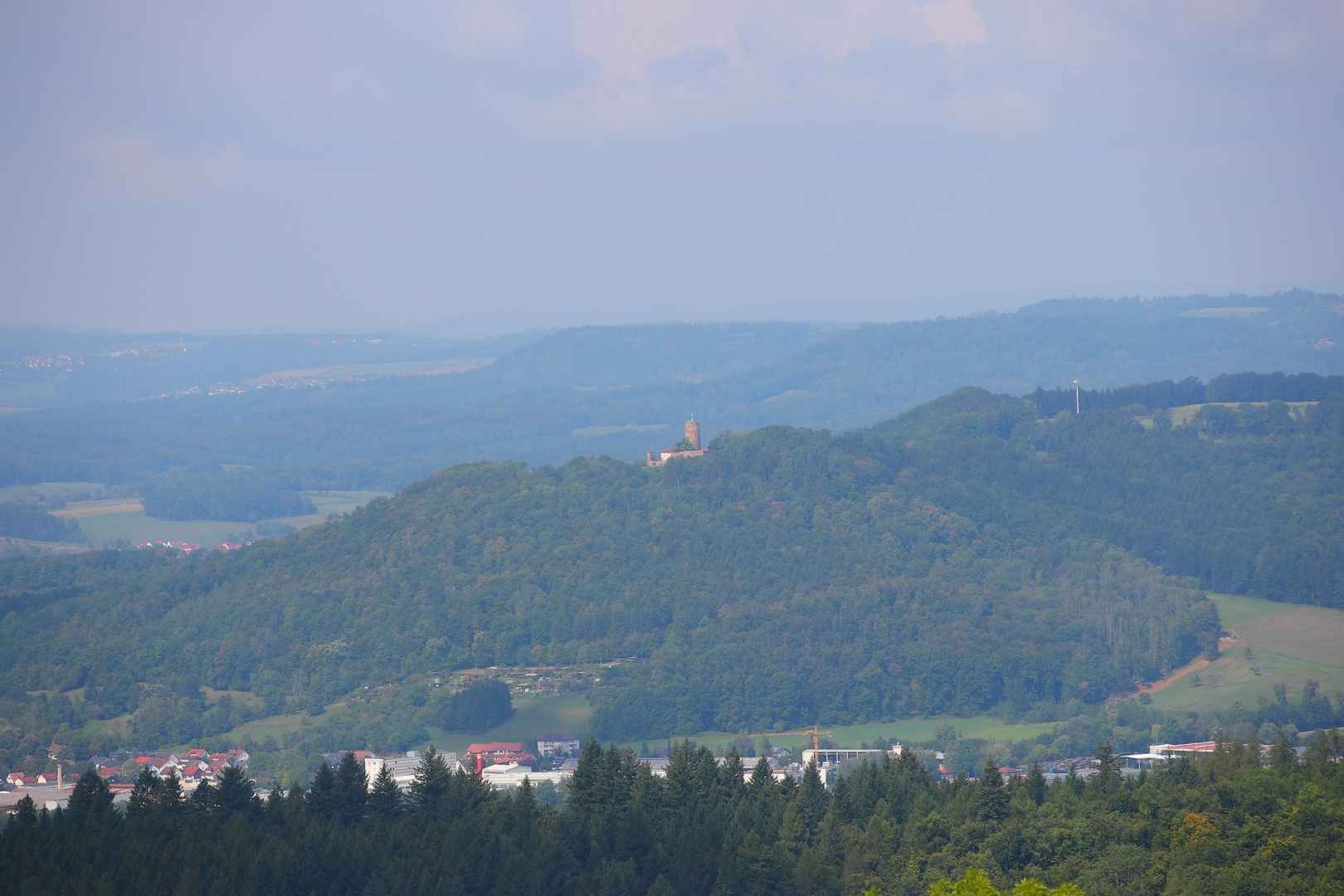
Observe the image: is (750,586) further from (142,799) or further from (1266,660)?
(142,799)

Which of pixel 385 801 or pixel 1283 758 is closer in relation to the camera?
pixel 385 801

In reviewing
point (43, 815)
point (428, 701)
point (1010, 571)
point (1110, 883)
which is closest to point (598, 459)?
point (1010, 571)

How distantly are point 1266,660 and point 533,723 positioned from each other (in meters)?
49.7

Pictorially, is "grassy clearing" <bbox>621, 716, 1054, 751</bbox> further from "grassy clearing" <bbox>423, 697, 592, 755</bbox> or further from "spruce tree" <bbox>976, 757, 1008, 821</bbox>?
"spruce tree" <bbox>976, 757, 1008, 821</bbox>

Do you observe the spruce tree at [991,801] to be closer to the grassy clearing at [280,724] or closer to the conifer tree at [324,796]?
the conifer tree at [324,796]

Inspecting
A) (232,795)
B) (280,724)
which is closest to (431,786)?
(232,795)

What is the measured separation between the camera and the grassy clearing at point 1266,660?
363 feet

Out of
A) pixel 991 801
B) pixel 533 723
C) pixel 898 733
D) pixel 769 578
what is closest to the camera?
pixel 991 801

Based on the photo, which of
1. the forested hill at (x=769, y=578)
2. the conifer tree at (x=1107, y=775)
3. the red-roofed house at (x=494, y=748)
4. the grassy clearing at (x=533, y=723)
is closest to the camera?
the conifer tree at (x=1107, y=775)

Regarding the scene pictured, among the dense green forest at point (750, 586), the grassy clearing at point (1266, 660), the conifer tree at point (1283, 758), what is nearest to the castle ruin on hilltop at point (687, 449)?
the dense green forest at point (750, 586)

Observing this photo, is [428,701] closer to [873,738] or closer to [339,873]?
[873,738]

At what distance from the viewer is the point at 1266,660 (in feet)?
386

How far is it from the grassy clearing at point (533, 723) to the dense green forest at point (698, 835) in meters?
39.1

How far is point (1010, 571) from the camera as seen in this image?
5659 inches
